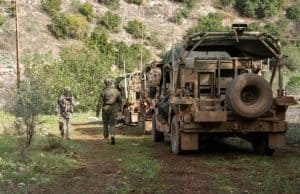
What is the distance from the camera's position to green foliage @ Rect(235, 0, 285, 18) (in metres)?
70.8

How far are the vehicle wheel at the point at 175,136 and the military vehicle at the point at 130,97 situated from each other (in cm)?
979

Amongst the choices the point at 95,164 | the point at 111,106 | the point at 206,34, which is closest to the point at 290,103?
the point at 206,34

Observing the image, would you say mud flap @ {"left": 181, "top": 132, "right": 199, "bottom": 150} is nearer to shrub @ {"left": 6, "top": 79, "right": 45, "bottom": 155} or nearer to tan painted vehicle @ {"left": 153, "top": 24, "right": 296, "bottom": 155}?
tan painted vehicle @ {"left": 153, "top": 24, "right": 296, "bottom": 155}

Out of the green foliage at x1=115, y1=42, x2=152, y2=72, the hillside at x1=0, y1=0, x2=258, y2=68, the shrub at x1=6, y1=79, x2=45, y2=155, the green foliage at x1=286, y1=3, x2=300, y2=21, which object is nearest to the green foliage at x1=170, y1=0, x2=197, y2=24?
the hillside at x1=0, y1=0, x2=258, y2=68

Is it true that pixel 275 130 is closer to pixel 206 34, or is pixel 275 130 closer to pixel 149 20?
pixel 206 34

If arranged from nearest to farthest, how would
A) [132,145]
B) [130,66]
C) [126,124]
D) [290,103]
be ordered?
1. [290,103]
2. [132,145]
3. [126,124]
4. [130,66]

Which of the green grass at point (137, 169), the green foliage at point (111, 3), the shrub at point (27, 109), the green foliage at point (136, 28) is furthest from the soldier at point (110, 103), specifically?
the green foliage at point (111, 3)

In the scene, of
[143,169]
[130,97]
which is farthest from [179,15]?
[143,169]

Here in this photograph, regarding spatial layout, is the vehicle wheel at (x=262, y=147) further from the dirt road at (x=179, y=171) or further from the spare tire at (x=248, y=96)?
the spare tire at (x=248, y=96)

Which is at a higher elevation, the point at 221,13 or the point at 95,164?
the point at 221,13

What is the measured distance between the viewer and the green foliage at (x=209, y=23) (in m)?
63.1

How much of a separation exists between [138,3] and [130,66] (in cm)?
1521

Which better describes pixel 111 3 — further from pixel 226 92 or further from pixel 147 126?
pixel 226 92

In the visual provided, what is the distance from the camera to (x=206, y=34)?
43.4ft
